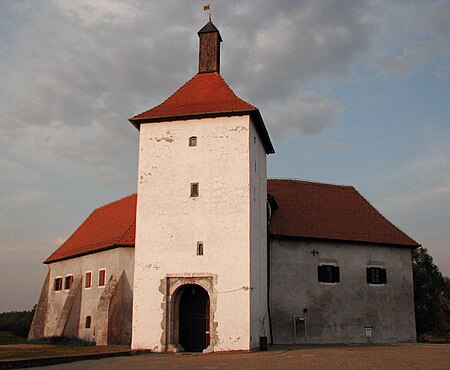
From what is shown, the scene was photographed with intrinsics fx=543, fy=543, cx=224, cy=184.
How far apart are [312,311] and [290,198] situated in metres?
7.41

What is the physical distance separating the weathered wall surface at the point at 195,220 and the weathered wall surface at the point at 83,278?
21.8 ft

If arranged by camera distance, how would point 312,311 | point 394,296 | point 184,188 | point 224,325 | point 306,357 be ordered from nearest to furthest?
point 306,357
point 224,325
point 184,188
point 312,311
point 394,296

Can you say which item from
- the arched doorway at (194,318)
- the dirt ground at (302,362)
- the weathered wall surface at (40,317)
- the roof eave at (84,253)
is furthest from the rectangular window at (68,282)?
the dirt ground at (302,362)

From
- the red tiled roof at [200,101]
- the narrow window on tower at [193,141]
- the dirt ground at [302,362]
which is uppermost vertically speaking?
the red tiled roof at [200,101]

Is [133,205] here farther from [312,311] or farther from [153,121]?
[312,311]

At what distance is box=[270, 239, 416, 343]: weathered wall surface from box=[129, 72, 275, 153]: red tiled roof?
7144 millimetres

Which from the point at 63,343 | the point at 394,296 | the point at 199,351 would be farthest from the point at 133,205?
the point at 394,296

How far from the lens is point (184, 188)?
79.6ft

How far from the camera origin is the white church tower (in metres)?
22.9

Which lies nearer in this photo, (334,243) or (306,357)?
(306,357)

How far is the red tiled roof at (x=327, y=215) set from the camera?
3069 cm

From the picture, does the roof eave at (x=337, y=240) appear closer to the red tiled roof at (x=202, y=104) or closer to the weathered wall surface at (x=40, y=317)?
the red tiled roof at (x=202, y=104)

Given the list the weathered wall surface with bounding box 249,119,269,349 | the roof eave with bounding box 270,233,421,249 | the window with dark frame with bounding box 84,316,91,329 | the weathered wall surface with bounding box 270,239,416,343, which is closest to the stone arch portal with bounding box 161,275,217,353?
the weathered wall surface with bounding box 249,119,269,349

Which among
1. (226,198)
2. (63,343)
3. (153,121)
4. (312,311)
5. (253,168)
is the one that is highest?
(153,121)
